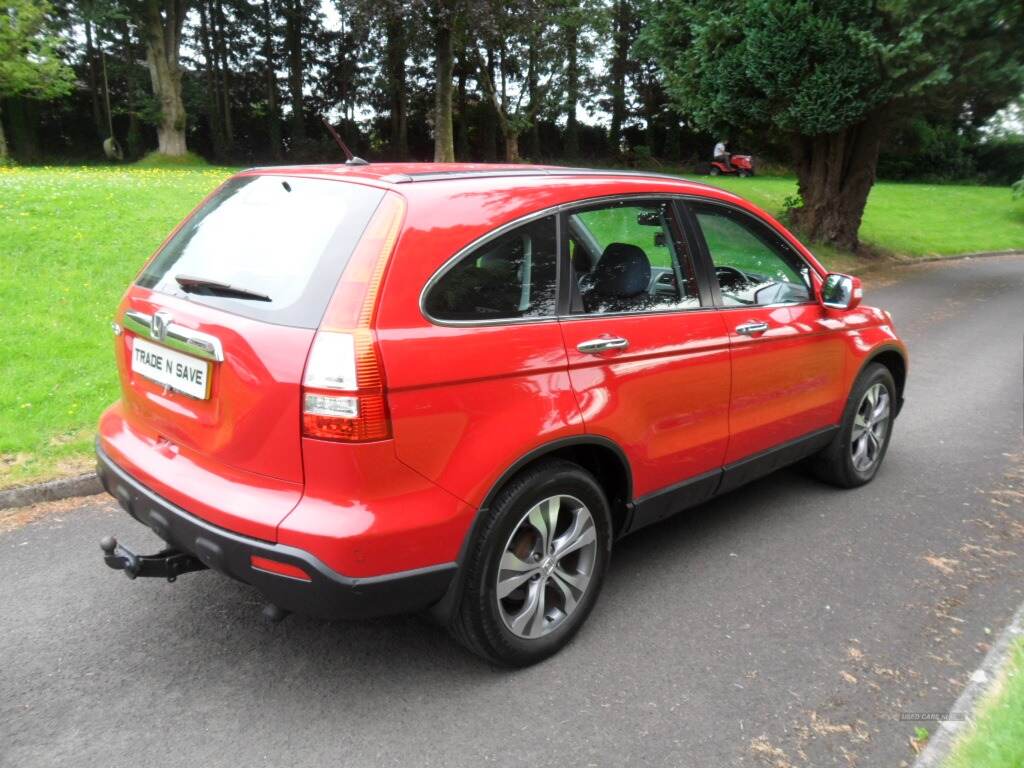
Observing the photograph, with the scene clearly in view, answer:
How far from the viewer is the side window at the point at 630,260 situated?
3.29 metres

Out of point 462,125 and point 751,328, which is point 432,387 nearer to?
point 751,328

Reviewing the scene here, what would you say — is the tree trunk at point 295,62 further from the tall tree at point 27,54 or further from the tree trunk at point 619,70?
the tree trunk at point 619,70

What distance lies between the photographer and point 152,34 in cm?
3088

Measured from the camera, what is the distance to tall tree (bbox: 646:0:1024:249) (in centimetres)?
1205

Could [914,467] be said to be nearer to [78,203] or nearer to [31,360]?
[31,360]

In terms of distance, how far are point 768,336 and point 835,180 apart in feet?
44.7

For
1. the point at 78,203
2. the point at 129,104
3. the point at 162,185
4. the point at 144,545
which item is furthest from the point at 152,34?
the point at 144,545

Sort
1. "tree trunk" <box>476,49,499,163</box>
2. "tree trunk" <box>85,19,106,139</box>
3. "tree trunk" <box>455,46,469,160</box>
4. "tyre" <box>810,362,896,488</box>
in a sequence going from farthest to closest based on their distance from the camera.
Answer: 1. "tree trunk" <box>476,49,499,163</box>
2. "tree trunk" <box>455,46,469,160</box>
3. "tree trunk" <box>85,19,106,139</box>
4. "tyre" <box>810,362,896,488</box>

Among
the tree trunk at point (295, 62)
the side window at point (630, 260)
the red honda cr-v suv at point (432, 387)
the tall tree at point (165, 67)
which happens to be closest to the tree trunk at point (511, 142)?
the tree trunk at point (295, 62)

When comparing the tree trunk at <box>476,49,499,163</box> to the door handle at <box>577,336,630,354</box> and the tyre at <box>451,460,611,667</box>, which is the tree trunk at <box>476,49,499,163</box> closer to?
the door handle at <box>577,336,630,354</box>

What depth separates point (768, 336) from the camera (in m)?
3.97

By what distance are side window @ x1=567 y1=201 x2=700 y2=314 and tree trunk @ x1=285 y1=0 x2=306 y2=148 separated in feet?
129

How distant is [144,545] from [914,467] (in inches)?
186

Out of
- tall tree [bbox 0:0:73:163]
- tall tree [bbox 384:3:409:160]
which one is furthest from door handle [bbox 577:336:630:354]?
tall tree [bbox 384:3:409:160]
